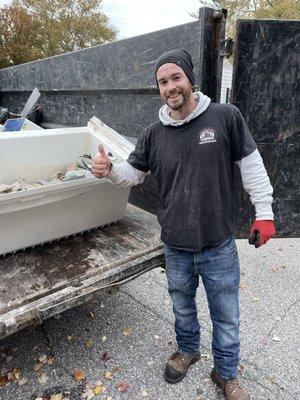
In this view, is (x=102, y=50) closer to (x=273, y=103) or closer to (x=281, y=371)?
(x=273, y=103)

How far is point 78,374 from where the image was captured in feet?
8.06

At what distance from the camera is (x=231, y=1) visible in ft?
69.9

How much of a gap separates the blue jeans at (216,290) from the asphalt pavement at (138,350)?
0.31 meters

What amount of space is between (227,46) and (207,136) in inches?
30.3

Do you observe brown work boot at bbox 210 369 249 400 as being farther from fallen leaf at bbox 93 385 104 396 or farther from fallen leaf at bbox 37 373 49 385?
fallen leaf at bbox 37 373 49 385

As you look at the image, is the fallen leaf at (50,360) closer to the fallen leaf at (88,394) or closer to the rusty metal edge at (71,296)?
the fallen leaf at (88,394)

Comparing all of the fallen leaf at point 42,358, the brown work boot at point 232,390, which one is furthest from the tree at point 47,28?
the brown work boot at point 232,390

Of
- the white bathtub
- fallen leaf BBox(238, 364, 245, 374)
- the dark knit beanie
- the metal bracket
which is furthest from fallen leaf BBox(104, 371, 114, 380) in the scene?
the metal bracket

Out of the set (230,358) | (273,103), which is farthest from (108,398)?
(273,103)

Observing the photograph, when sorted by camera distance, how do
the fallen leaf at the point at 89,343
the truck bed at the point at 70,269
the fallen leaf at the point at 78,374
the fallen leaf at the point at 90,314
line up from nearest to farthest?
the truck bed at the point at 70,269
the fallen leaf at the point at 78,374
the fallen leaf at the point at 89,343
the fallen leaf at the point at 90,314

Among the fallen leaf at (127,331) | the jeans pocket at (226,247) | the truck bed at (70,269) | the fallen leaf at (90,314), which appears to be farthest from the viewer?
the fallen leaf at (90,314)

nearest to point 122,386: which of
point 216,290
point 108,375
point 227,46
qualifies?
point 108,375

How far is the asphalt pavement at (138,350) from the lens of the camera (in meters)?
2.34

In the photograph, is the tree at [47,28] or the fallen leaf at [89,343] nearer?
the fallen leaf at [89,343]
